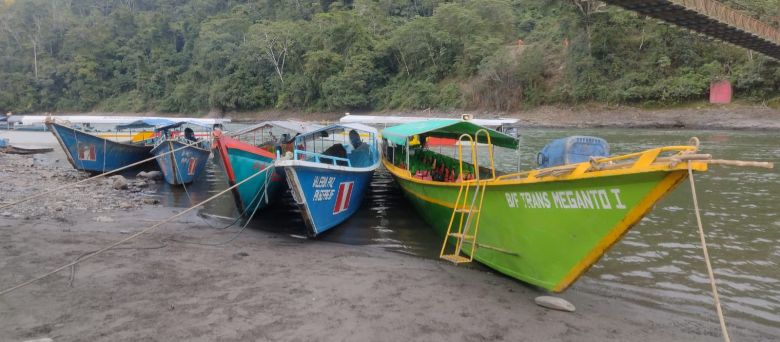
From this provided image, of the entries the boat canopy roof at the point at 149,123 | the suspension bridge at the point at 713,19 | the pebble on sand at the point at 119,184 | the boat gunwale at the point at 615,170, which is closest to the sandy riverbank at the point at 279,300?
the boat gunwale at the point at 615,170

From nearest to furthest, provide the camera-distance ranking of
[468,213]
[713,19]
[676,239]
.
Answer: [468,213] → [676,239] → [713,19]

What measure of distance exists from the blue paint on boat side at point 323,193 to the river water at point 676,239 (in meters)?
0.31

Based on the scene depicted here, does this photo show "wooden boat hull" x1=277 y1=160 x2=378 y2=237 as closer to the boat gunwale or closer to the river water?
the river water

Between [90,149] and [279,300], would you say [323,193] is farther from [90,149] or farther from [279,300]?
[90,149]

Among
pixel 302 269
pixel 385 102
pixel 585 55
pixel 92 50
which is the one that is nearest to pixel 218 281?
pixel 302 269

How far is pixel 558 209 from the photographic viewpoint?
5043mm

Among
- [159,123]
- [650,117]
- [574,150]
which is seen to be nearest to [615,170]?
[574,150]

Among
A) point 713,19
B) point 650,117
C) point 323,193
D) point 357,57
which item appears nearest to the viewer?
point 323,193

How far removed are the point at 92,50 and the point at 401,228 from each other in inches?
3532

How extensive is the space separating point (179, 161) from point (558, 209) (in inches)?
482

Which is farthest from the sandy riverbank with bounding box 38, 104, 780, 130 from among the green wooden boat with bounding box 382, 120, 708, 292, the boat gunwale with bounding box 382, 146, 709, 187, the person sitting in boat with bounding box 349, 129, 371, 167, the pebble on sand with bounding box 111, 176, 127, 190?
the boat gunwale with bounding box 382, 146, 709, 187

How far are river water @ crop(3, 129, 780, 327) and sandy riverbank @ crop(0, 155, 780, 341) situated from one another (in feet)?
1.84

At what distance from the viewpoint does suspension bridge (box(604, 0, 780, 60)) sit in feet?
71.7

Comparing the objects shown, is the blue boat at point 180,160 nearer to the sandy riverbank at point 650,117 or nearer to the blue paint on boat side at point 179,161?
the blue paint on boat side at point 179,161
